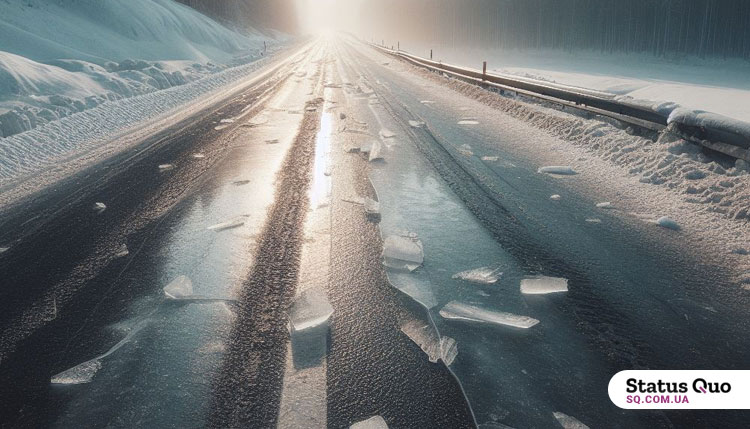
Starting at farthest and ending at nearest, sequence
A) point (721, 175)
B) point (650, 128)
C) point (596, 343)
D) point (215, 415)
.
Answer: point (650, 128) < point (721, 175) < point (596, 343) < point (215, 415)

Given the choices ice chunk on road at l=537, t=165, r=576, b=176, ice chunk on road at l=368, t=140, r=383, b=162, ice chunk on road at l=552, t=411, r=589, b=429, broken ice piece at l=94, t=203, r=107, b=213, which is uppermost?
ice chunk on road at l=368, t=140, r=383, b=162

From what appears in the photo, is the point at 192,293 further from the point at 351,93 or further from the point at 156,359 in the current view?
the point at 351,93

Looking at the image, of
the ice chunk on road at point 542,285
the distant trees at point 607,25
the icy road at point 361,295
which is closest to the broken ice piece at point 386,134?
the icy road at point 361,295

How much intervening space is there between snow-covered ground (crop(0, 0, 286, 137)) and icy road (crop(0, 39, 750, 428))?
6165mm

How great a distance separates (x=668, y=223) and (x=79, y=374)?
4371 millimetres

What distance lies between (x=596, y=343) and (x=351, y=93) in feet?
38.5

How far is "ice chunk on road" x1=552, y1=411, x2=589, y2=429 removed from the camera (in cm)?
176

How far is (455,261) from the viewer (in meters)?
3.15

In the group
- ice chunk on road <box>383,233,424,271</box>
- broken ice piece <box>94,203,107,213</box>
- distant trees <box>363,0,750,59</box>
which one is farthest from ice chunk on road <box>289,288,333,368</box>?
distant trees <box>363,0,750,59</box>

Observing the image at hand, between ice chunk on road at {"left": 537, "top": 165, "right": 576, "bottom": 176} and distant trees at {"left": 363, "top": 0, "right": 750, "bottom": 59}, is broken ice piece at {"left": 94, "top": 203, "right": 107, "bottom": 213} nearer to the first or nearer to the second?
ice chunk on road at {"left": 537, "top": 165, "right": 576, "bottom": 176}

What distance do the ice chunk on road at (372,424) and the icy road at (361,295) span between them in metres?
0.04

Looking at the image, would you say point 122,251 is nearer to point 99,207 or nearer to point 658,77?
point 99,207

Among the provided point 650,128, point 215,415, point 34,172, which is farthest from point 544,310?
point 34,172

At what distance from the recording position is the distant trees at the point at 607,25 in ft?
109
